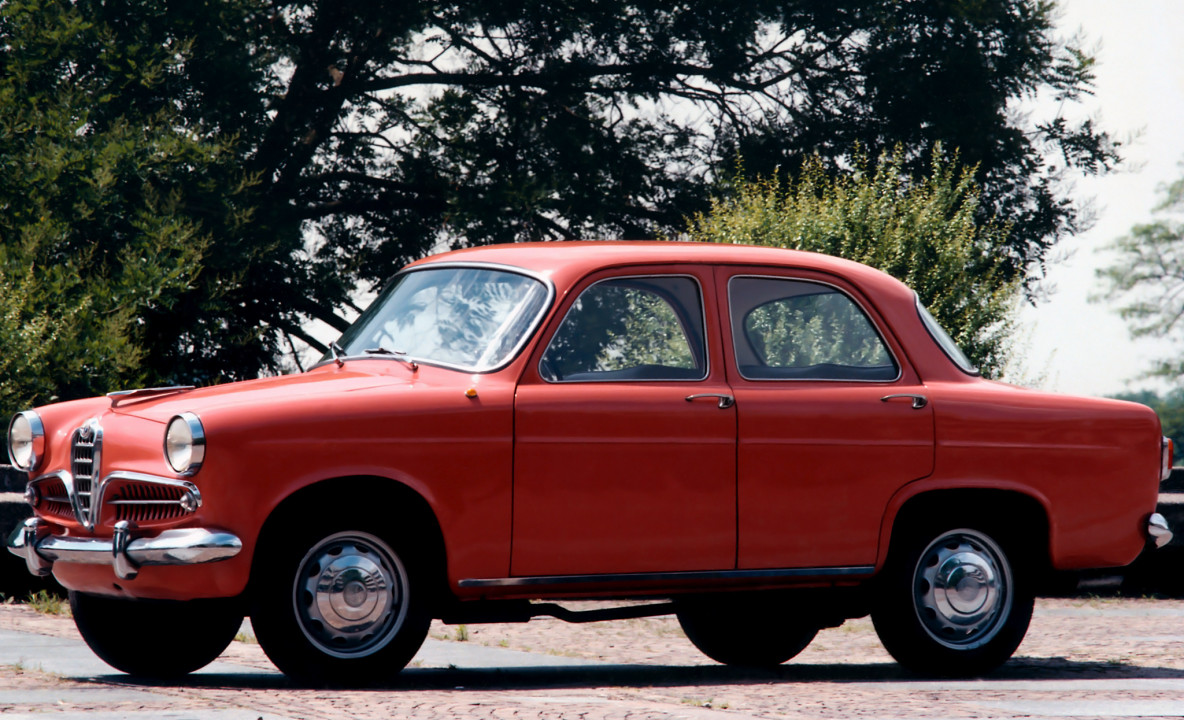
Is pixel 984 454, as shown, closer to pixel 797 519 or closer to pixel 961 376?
pixel 961 376

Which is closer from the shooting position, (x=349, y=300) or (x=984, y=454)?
(x=984, y=454)

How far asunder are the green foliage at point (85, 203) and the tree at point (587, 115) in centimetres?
211

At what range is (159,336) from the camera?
21.0m

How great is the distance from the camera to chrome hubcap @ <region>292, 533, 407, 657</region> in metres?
5.88

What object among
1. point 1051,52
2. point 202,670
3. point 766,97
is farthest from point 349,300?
point 202,670

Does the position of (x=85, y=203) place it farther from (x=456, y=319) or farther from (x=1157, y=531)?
(x=1157, y=531)

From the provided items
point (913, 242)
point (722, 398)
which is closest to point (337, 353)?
point (722, 398)

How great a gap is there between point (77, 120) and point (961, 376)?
16650 millimetres

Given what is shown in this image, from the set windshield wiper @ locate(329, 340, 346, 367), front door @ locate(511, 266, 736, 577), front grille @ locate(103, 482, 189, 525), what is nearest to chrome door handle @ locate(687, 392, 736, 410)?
front door @ locate(511, 266, 736, 577)

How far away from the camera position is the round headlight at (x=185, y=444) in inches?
222

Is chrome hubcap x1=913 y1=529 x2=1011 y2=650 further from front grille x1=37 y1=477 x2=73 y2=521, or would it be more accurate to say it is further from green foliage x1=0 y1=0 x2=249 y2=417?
green foliage x1=0 y1=0 x2=249 y2=417

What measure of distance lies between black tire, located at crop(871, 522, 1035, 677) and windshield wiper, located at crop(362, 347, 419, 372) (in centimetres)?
234

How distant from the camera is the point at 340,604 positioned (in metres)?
5.90

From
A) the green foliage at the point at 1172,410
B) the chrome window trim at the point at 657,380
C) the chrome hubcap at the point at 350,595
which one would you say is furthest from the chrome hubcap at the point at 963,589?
the green foliage at the point at 1172,410
